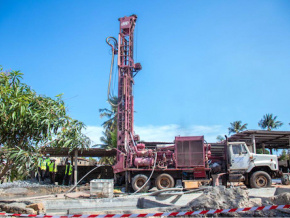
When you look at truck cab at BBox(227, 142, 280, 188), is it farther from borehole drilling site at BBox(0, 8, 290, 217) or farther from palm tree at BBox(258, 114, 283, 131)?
palm tree at BBox(258, 114, 283, 131)

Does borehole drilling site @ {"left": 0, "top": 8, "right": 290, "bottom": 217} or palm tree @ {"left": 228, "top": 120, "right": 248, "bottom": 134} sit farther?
palm tree @ {"left": 228, "top": 120, "right": 248, "bottom": 134}

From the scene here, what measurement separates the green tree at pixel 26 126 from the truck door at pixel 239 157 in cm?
827

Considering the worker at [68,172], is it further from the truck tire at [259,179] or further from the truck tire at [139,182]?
the truck tire at [259,179]

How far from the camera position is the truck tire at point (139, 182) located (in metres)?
14.2

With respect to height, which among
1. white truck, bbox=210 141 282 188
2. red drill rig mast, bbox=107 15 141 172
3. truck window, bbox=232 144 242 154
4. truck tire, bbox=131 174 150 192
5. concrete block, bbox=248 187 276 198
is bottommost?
concrete block, bbox=248 187 276 198

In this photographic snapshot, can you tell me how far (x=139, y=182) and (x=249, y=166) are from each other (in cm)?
552

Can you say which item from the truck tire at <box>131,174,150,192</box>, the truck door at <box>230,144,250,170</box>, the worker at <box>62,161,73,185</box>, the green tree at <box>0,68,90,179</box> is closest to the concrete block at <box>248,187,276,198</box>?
the truck door at <box>230,144,250,170</box>

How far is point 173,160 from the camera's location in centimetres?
1463

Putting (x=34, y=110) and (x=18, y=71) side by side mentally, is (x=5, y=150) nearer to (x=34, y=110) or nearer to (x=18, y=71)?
(x=34, y=110)

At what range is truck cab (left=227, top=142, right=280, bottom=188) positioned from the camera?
13523 mm

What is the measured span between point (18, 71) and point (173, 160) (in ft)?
31.0

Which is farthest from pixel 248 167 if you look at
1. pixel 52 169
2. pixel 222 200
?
pixel 52 169

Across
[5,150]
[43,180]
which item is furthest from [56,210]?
[43,180]

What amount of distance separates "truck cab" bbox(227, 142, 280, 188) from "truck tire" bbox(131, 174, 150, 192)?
13.6 feet
